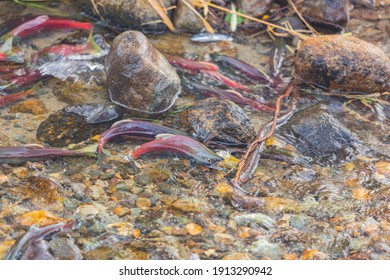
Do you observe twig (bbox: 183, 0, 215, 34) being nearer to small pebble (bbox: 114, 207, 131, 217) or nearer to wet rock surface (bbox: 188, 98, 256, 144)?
wet rock surface (bbox: 188, 98, 256, 144)

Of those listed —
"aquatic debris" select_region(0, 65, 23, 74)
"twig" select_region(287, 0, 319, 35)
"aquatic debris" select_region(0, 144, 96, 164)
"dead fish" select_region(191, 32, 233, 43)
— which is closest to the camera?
"aquatic debris" select_region(0, 144, 96, 164)

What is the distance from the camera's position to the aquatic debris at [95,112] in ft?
15.0

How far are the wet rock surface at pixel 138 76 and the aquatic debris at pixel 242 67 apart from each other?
89cm

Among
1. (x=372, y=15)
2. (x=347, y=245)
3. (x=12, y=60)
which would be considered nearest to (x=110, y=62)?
(x=12, y=60)

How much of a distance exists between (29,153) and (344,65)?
274cm

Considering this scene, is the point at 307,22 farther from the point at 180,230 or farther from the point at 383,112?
the point at 180,230

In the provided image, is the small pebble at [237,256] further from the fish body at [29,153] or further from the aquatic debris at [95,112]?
the aquatic debris at [95,112]

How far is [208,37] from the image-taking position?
5.90 m

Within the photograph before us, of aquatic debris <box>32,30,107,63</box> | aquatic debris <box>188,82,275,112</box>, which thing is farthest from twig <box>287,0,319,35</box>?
aquatic debris <box>32,30,107,63</box>

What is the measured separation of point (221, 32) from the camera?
6004 millimetres

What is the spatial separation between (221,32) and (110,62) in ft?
5.64

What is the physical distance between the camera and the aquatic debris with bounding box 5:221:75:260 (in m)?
3.26

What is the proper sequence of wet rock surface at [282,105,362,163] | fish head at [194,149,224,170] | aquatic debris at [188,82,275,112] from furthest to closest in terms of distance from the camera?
1. aquatic debris at [188,82,275,112]
2. wet rock surface at [282,105,362,163]
3. fish head at [194,149,224,170]

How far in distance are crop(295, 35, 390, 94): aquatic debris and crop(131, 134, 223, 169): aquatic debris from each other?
1.48 metres
